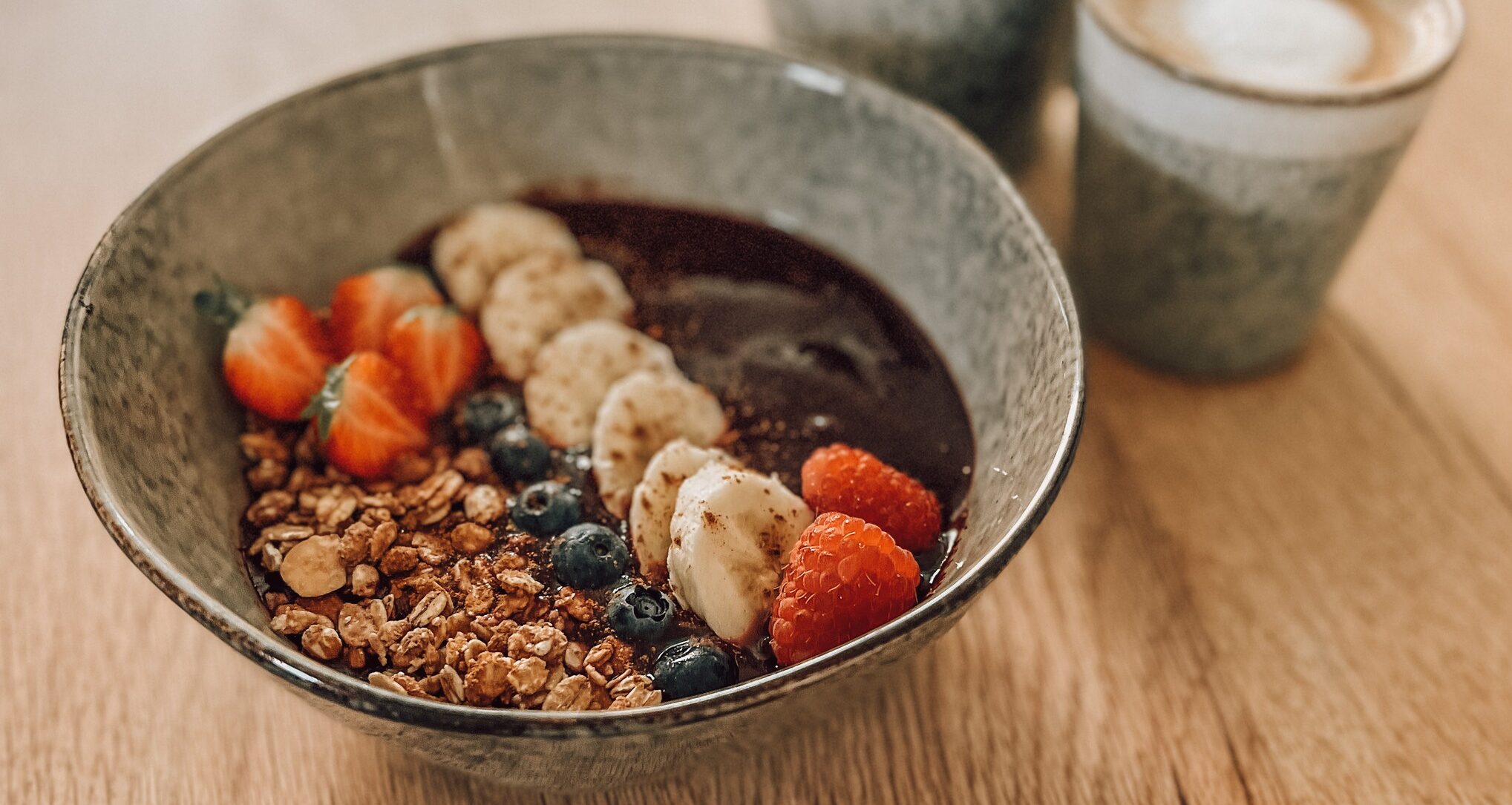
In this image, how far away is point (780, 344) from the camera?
937 mm

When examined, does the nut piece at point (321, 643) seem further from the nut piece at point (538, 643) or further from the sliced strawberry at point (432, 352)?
the sliced strawberry at point (432, 352)

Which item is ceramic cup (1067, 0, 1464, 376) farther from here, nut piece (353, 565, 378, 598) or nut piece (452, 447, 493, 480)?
nut piece (353, 565, 378, 598)

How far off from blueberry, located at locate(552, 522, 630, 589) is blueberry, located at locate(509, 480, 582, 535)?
24 mm

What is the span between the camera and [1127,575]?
2.80 feet

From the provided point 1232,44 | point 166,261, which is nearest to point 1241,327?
point 1232,44

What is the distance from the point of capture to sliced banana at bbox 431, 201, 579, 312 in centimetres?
96

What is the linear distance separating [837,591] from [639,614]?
5.4 inches

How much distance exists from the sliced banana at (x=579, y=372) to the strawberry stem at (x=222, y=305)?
224 millimetres

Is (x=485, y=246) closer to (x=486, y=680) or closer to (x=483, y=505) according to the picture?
(x=483, y=505)

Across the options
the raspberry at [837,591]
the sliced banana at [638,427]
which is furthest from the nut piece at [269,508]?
the raspberry at [837,591]

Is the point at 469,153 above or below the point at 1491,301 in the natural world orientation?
above

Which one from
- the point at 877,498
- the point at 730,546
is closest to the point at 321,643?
the point at 730,546

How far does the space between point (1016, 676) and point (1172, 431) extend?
1.04 feet

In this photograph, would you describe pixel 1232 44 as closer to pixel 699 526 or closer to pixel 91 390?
pixel 699 526
